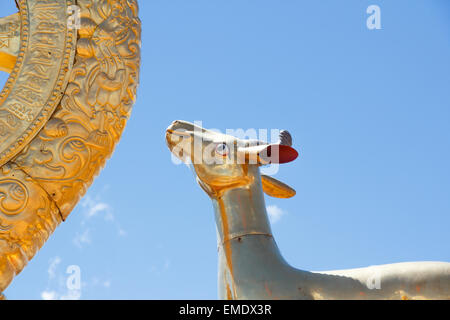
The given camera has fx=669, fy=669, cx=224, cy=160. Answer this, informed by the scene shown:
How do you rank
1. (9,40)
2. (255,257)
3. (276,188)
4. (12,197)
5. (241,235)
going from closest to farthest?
(255,257), (241,235), (276,188), (12,197), (9,40)

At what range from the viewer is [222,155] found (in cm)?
337

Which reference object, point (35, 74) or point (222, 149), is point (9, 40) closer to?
point (35, 74)

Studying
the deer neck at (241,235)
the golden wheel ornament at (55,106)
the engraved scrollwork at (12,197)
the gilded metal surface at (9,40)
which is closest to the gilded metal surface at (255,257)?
the deer neck at (241,235)

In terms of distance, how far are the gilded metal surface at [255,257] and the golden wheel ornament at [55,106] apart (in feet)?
2.76

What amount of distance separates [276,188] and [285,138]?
1.40 feet

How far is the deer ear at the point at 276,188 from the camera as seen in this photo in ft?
12.0

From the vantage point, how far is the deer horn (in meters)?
3.34

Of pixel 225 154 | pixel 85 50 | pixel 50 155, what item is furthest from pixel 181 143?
pixel 85 50

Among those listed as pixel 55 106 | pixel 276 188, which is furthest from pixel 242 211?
pixel 55 106

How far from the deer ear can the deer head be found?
22 cm

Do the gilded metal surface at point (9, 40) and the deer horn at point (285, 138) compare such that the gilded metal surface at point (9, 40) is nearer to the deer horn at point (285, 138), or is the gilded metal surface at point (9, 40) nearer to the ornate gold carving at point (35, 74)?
the ornate gold carving at point (35, 74)

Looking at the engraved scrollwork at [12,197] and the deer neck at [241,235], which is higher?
the engraved scrollwork at [12,197]

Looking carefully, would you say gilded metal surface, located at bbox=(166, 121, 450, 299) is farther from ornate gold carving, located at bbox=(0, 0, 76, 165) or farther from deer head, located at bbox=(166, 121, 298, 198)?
ornate gold carving, located at bbox=(0, 0, 76, 165)
